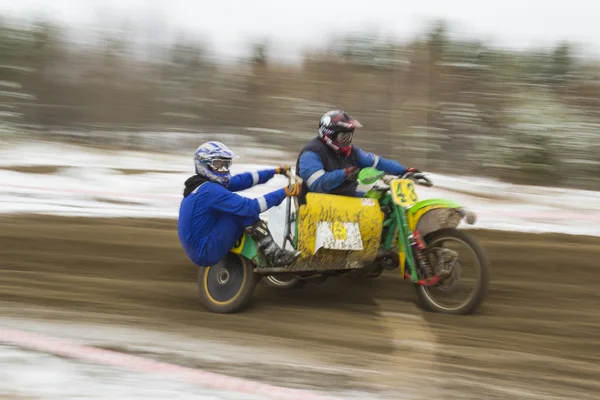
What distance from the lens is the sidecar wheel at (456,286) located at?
20.6 ft

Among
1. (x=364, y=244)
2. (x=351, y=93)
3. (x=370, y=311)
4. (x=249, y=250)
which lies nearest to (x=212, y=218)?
(x=249, y=250)

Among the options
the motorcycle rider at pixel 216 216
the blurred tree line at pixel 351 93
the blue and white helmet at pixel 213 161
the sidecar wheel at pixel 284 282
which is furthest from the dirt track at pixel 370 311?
the blurred tree line at pixel 351 93

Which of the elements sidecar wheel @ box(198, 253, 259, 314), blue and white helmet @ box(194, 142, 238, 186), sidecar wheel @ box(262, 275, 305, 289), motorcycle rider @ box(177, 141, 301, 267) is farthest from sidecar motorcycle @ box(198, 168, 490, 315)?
sidecar wheel @ box(262, 275, 305, 289)

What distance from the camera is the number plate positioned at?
6.72 metres

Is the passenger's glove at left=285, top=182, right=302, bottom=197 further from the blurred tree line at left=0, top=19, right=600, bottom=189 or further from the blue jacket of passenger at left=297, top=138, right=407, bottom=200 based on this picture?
the blurred tree line at left=0, top=19, right=600, bottom=189

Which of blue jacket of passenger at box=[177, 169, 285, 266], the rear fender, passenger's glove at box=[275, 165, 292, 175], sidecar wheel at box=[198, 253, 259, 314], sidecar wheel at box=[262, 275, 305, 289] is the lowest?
sidecar wheel at box=[262, 275, 305, 289]

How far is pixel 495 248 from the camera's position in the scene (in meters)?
8.93

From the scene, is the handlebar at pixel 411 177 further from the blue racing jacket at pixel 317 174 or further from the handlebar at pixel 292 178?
the handlebar at pixel 292 178

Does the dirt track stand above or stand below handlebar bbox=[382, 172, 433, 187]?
below

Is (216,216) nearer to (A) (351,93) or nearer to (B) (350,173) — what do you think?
(B) (350,173)

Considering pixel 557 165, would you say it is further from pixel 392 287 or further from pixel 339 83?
pixel 392 287

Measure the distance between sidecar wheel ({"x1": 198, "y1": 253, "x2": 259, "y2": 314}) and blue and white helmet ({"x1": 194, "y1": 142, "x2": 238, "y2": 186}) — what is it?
27.9 inches

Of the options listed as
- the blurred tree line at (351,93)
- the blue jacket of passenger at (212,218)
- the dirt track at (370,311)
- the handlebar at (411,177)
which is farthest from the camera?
the blurred tree line at (351,93)

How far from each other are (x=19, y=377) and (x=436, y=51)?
20121 mm
